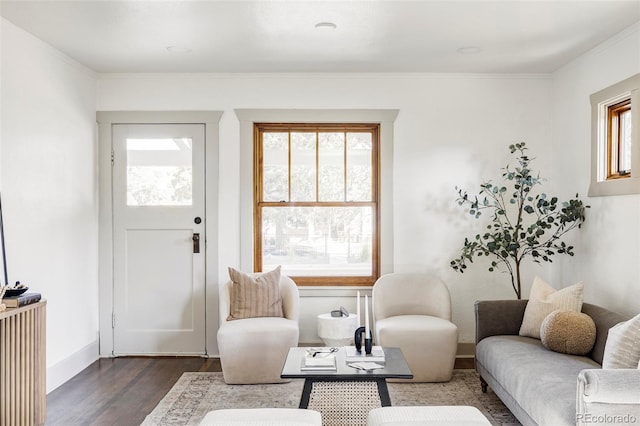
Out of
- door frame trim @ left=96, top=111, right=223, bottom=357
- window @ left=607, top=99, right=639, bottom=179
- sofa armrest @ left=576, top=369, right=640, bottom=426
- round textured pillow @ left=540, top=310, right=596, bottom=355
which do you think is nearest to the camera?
sofa armrest @ left=576, top=369, right=640, bottom=426

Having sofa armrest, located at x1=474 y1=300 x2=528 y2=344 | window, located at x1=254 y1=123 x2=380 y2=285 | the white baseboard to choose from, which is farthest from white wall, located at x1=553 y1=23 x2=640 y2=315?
the white baseboard

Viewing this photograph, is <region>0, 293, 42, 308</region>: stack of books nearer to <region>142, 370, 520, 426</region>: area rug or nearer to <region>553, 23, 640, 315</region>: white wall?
<region>142, 370, 520, 426</region>: area rug

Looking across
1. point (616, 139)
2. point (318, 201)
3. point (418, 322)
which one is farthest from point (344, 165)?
point (616, 139)

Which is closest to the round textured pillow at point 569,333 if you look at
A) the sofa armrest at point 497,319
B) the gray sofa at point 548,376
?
the gray sofa at point 548,376

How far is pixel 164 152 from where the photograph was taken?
483 cm

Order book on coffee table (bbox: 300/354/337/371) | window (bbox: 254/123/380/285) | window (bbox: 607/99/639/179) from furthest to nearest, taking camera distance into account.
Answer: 1. window (bbox: 254/123/380/285)
2. window (bbox: 607/99/639/179)
3. book on coffee table (bbox: 300/354/337/371)

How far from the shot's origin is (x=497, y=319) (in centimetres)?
381

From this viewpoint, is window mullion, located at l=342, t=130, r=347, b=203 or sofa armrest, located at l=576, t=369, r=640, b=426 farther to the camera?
window mullion, located at l=342, t=130, r=347, b=203

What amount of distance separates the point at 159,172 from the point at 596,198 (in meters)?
3.63

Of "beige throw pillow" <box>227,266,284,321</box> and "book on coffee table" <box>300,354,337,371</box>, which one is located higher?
"beige throw pillow" <box>227,266,284,321</box>

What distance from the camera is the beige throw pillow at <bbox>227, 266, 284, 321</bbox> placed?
428cm

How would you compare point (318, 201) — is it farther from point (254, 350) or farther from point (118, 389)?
point (118, 389)

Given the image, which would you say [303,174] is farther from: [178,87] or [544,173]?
[544,173]

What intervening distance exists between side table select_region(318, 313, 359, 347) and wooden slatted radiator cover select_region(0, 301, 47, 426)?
2.05m
